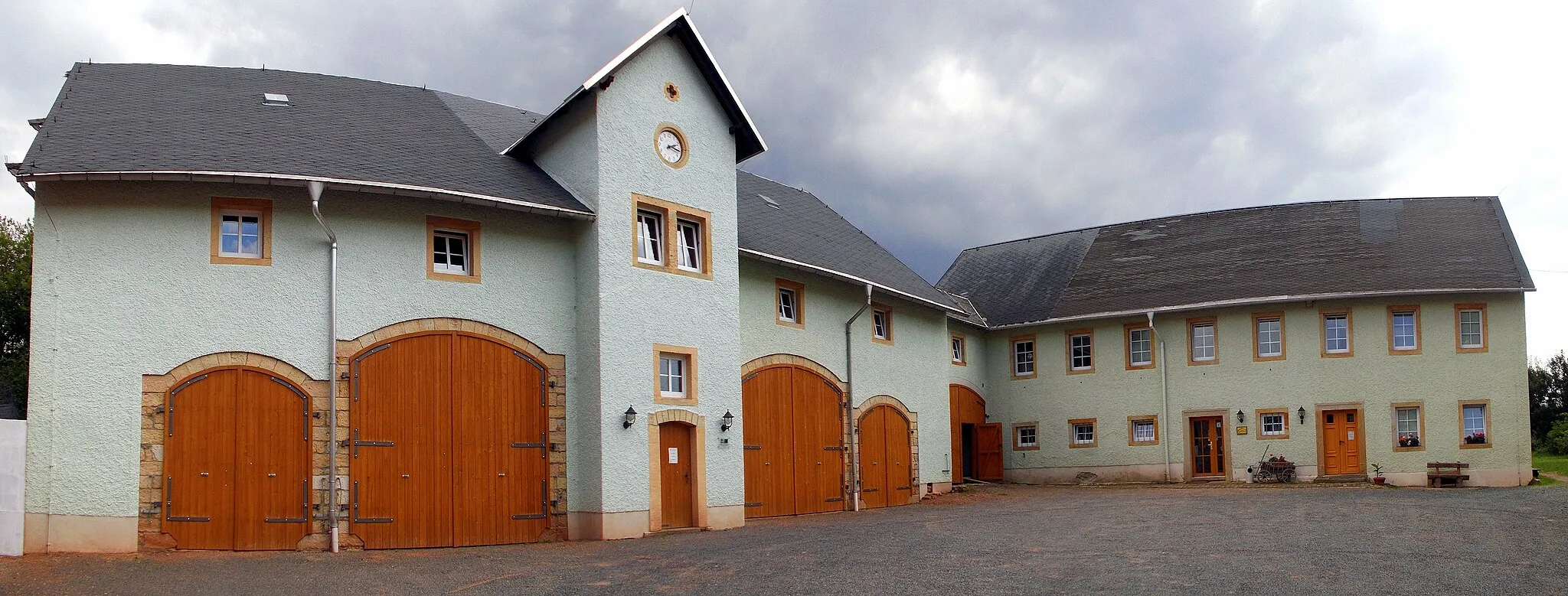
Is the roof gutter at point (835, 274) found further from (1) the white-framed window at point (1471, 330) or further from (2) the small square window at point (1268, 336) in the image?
(1) the white-framed window at point (1471, 330)

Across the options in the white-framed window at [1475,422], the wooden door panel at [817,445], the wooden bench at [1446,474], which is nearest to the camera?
the wooden door panel at [817,445]

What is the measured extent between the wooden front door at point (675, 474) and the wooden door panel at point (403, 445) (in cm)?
329

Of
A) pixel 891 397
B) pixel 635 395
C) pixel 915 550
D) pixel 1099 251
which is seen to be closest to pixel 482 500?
pixel 635 395

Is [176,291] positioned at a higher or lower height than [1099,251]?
lower

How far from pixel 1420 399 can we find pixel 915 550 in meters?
19.2

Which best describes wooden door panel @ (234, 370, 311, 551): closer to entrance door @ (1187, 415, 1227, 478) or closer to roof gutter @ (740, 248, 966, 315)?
roof gutter @ (740, 248, 966, 315)

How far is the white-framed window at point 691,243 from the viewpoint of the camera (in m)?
19.8

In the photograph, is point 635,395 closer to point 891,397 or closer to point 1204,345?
point 891,397

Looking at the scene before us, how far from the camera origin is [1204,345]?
3145cm

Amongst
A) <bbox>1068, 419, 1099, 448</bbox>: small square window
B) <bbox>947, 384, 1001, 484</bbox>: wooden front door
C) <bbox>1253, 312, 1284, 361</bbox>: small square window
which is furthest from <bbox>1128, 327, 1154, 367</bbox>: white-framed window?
<bbox>947, 384, 1001, 484</bbox>: wooden front door

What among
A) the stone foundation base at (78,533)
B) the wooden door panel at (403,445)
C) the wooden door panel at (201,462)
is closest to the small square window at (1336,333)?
the wooden door panel at (403,445)

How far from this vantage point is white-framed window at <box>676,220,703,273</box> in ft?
65.1

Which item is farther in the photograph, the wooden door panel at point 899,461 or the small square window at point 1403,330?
the small square window at point 1403,330

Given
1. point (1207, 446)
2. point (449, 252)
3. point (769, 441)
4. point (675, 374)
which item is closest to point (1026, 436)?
point (1207, 446)
